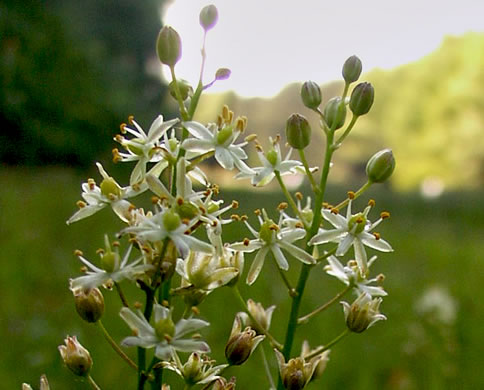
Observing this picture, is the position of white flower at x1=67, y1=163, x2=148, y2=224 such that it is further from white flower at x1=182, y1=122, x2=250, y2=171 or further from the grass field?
the grass field

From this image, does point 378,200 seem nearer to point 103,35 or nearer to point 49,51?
point 103,35

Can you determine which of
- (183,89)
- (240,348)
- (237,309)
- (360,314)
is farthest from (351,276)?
(237,309)

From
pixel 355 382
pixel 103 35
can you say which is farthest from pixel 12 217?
pixel 103 35

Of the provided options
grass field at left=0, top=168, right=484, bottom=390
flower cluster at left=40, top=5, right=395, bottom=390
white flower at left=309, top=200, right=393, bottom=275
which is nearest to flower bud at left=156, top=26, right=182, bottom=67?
flower cluster at left=40, top=5, right=395, bottom=390

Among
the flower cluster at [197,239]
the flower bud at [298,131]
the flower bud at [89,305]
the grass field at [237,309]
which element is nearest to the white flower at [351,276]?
the flower cluster at [197,239]

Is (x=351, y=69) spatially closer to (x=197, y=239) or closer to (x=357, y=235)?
(x=357, y=235)

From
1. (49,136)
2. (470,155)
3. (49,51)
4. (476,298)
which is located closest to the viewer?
(476,298)
